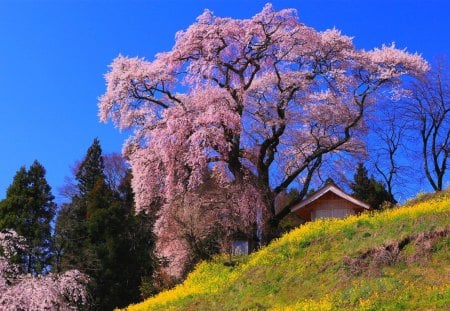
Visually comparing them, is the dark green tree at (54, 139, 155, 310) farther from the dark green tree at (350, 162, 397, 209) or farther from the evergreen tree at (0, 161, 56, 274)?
the dark green tree at (350, 162, 397, 209)

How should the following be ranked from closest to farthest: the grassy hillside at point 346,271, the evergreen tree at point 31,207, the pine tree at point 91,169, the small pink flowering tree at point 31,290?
the grassy hillside at point 346,271
the small pink flowering tree at point 31,290
the evergreen tree at point 31,207
the pine tree at point 91,169

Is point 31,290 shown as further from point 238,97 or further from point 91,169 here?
point 91,169

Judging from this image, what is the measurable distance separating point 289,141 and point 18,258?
53.4 feet

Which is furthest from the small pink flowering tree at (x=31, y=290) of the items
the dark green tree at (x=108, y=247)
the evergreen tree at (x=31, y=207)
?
the evergreen tree at (x=31, y=207)

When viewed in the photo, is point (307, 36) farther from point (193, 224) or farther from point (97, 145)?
point (97, 145)

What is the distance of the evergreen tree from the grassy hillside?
Answer: 18.5 metres

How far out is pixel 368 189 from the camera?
47.1 metres

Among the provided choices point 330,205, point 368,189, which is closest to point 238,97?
point 330,205

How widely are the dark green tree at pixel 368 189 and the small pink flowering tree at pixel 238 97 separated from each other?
11714 mm

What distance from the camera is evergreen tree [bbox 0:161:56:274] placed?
4288 cm

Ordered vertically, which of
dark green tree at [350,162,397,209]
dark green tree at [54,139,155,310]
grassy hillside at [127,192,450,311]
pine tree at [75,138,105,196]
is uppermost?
pine tree at [75,138,105,196]

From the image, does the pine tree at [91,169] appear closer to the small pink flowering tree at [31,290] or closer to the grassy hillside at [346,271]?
the grassy hillside at [346,271]

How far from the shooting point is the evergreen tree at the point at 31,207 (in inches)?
1688

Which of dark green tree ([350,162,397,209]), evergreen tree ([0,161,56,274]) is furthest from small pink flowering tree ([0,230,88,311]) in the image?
dark green tree ([350,162,397,209])
